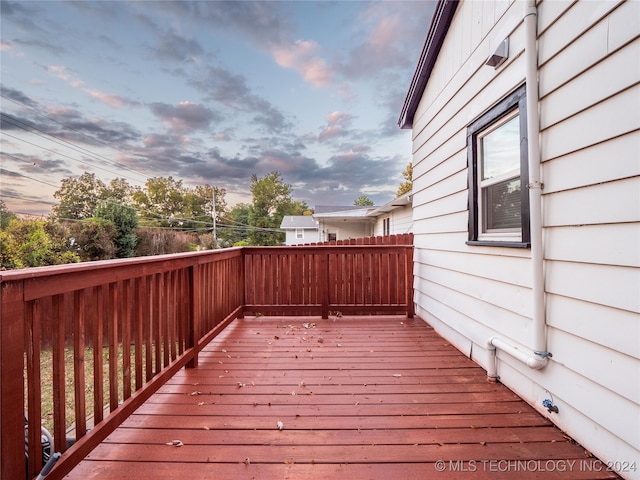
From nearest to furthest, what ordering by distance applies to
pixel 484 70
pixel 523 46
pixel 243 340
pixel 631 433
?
1. pixel 631 433
2. pixel 523 46
3. pixel 484 70
4. pixel 243 340

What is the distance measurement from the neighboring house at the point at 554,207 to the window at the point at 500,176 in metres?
0.01

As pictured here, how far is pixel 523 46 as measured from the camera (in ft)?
6.37

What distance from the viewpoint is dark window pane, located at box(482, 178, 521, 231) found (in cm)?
222

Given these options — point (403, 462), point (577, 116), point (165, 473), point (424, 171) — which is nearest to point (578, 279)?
point (577, 116)

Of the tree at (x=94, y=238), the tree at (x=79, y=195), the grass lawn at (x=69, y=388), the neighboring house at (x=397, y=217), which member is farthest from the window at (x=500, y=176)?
the tree at (x=79, y=195)

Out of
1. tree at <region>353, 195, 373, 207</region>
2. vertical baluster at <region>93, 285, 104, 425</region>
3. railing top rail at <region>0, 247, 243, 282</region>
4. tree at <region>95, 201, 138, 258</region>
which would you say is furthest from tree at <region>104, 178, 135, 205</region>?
tree at <region>353, 195, 373, 207</region>

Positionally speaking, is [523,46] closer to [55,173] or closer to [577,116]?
[577,116]

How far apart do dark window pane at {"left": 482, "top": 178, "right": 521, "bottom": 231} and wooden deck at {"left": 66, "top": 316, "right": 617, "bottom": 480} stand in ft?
3.93

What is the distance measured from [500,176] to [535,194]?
611 mm

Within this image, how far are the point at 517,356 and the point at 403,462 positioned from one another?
3.43ft

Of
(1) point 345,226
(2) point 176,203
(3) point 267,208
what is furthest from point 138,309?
(3) point 267,208

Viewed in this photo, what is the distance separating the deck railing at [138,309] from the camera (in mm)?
1094

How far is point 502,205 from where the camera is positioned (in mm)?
2396

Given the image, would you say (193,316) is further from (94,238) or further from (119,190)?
(119,190)
